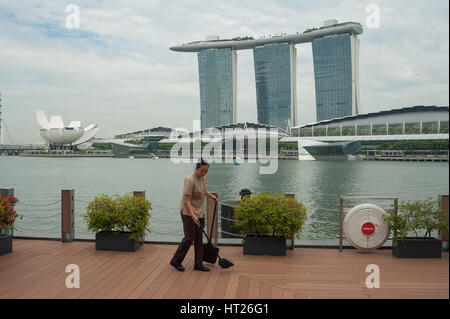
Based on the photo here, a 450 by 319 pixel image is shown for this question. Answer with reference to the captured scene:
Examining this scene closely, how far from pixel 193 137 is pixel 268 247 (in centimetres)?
11519

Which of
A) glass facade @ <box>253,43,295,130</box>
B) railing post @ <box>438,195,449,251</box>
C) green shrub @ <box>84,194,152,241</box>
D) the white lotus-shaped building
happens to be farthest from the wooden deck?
the white lotus-shaped building

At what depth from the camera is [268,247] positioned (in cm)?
530

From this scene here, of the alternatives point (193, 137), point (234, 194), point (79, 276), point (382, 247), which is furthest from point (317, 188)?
point (193, 137)

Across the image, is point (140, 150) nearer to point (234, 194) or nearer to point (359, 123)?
point (359, 123)

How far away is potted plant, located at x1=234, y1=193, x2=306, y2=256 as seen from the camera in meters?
5.20

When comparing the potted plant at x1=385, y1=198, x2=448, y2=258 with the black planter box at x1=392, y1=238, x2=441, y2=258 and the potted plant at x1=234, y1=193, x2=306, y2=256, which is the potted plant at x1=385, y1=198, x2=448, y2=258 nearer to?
the black planter box at x1=392, y1=238, x2=441, y2=258

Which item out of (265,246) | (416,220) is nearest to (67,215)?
(265,246)

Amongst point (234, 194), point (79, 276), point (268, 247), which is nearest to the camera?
point (79, 276)

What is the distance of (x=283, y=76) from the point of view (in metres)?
121

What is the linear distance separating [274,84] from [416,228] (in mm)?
119581

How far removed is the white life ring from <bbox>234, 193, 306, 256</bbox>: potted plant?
0.69 meters

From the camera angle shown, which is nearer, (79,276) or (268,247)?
(79,276)

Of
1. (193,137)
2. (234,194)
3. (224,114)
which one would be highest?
(224,114)
